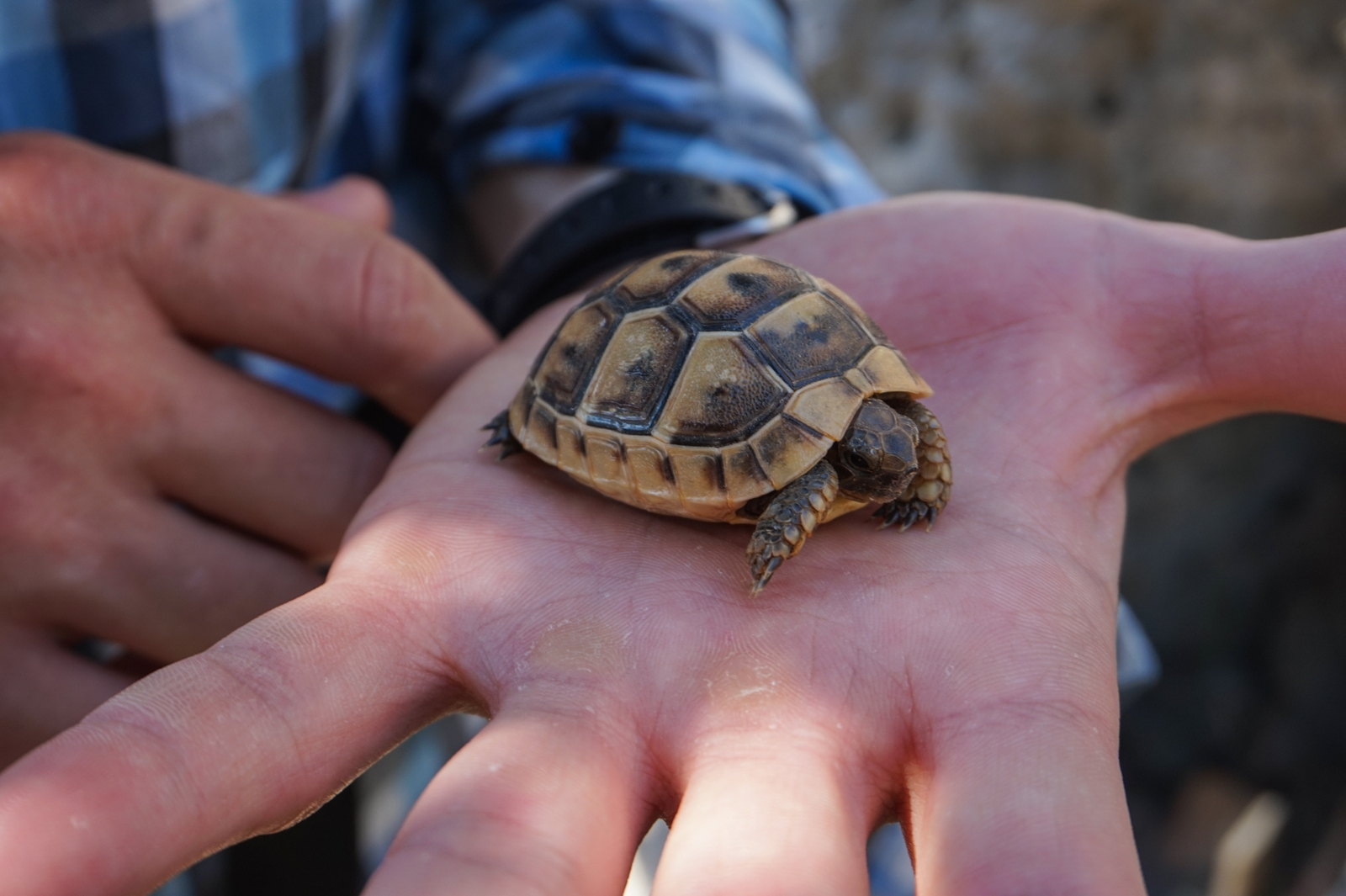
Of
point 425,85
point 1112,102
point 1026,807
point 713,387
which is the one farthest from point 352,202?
point 1112,102

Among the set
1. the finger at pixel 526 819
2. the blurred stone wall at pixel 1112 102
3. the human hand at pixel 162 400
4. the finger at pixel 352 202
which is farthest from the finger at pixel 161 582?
the blurred stone wall at pixel 1112 102

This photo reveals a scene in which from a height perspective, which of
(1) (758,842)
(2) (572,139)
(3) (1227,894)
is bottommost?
(3) (1227,894)

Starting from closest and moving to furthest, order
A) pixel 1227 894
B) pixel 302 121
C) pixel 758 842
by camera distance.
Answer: pixel 758 842
pixel 302 121
pixel 1227 894

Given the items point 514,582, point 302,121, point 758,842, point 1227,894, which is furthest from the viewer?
point 1227,894

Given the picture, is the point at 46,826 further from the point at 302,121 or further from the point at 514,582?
the point at 302,121

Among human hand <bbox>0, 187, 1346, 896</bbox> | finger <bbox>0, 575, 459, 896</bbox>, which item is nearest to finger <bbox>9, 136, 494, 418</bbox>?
human hand <bbox>0, 187, 1346, 896</bbox>

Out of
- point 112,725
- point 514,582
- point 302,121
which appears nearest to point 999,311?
point 514,582
